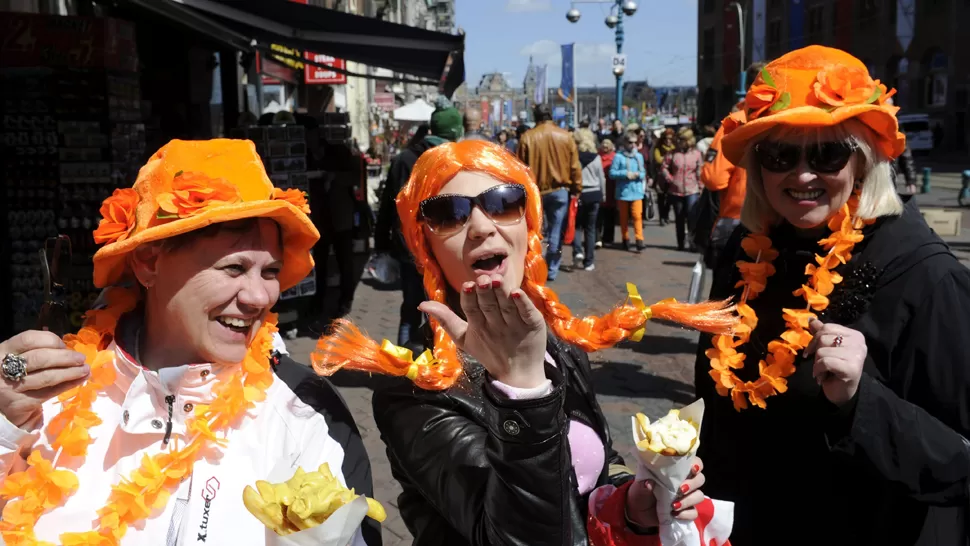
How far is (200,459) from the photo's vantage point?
6.00ft

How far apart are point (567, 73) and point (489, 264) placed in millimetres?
32367

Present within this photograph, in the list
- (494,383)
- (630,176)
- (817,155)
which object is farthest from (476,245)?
(630,176)

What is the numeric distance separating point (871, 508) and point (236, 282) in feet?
5.56

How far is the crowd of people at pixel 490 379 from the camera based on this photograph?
164 centimetres

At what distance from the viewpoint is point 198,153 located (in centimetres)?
189

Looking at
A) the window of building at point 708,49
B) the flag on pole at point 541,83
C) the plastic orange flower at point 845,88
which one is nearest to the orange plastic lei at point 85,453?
the plastic orange flower at point 845,88

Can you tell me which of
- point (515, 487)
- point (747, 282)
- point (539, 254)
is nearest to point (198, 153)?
point (539, 254)

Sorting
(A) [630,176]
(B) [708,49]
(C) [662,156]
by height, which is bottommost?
(A) [630,176]

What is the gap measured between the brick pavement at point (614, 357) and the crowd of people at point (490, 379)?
0.29 metres

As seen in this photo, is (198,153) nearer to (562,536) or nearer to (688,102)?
(562,536)

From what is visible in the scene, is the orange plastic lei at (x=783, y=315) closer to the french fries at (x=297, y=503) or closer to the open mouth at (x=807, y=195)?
the open mouth at (x=807, y=195)

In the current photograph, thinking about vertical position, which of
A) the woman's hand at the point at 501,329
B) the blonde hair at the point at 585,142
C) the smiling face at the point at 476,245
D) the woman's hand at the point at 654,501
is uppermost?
the blonde hair at the point at 585,142

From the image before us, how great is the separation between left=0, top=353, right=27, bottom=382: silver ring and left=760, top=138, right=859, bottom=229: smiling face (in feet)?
6.34

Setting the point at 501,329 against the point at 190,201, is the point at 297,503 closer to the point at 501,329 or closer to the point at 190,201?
the point at 501,329
